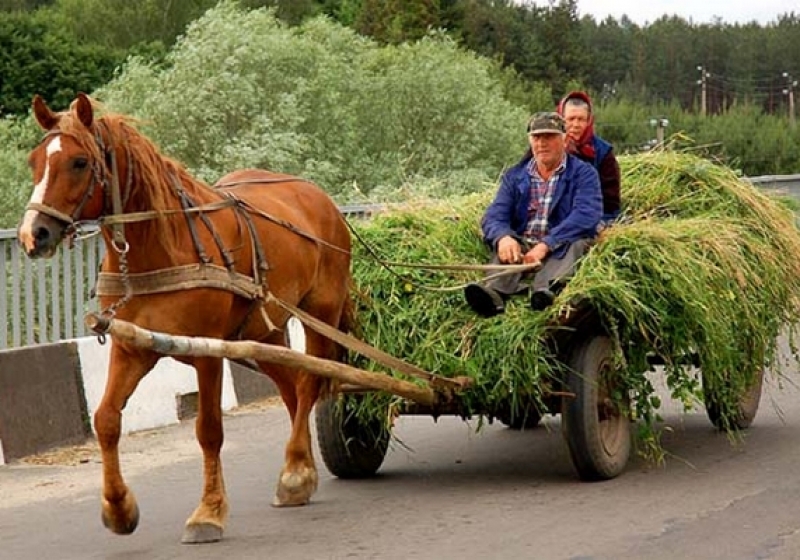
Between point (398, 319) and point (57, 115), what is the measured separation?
2406 mm

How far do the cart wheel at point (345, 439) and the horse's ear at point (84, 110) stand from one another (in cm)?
239

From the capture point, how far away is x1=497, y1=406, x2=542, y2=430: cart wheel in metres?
9.05

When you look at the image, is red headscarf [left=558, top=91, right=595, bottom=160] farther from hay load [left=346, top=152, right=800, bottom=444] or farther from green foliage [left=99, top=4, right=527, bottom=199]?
green foliage [left=99, top=4, right=527, bottom=199]

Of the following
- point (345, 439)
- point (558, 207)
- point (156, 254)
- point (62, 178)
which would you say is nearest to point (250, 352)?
point (156, 254)

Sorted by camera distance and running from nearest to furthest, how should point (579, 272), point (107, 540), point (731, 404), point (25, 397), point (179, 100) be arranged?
point (107, 540)
point (579, 272)
point (731, 404)
point (25, 397)
point (179, 100)

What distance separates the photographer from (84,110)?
293 inches

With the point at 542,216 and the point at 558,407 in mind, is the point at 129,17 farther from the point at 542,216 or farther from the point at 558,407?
the point at 558,407

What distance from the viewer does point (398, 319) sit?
9.05 m

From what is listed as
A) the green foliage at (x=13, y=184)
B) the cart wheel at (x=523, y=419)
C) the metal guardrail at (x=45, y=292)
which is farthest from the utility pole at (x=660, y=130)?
the green foliage at (x=13, y=184)

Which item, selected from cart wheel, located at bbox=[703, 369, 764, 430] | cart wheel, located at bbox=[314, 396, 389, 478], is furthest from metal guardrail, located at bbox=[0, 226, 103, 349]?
cart wheel, located at bbox=[703, 369, 764, 430]

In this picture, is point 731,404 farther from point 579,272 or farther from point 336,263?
point 336,263

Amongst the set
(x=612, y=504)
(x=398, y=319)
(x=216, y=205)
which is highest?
(x=216, y=205)

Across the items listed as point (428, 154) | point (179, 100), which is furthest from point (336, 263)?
point (428, 154)

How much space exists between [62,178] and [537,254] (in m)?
2.90
